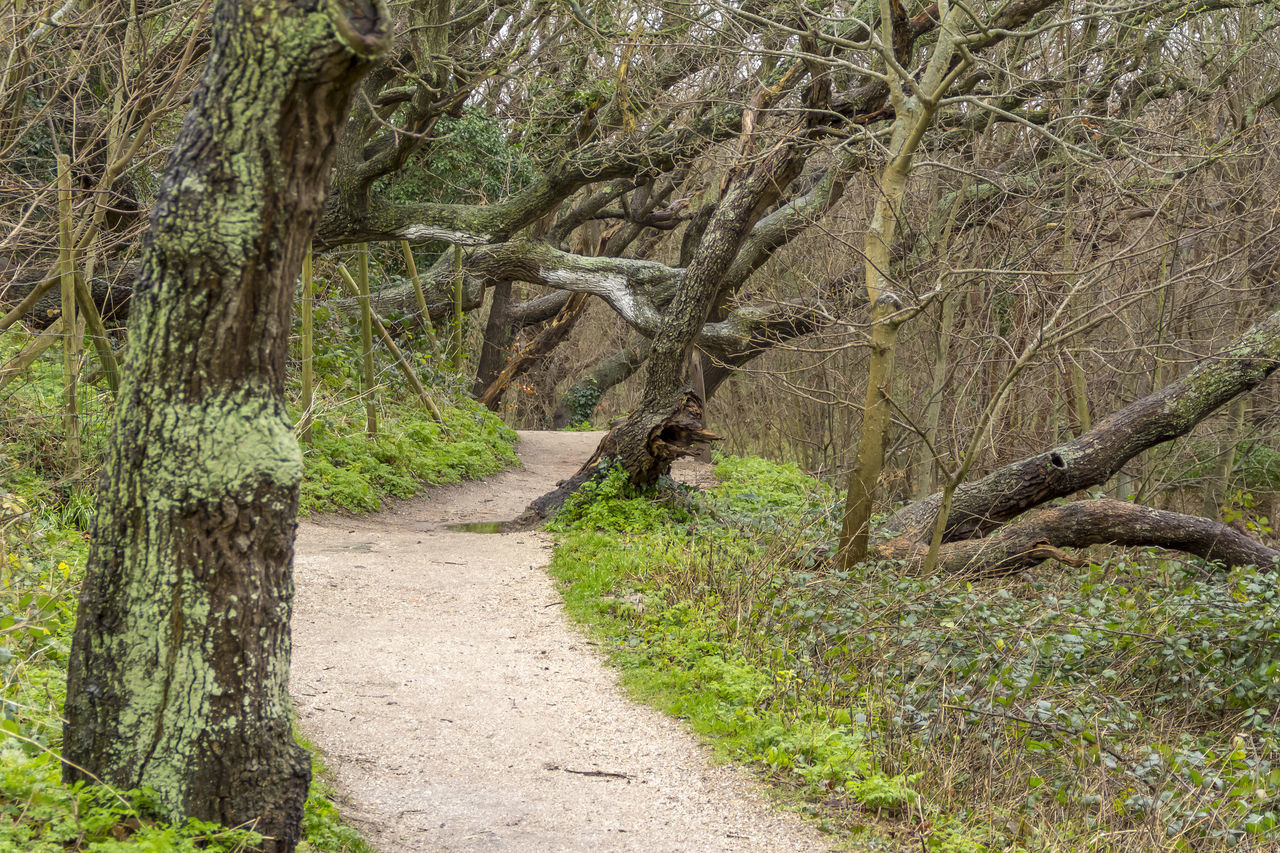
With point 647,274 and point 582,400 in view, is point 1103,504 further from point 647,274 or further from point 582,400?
point 582,400

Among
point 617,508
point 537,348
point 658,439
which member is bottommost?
point 617,508

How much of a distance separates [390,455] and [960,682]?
8054 millimetres

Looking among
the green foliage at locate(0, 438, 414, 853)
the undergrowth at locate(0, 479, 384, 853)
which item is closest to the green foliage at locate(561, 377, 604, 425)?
the green foliage at locate(0, 438, 414, 853)

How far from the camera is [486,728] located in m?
5.11

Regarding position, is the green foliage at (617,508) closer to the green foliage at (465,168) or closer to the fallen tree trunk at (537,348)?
the green foliage at (465,168)

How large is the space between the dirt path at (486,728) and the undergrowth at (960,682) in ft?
0.99

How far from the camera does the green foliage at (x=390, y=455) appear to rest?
10461 millimetres

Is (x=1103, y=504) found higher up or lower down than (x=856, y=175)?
lower down

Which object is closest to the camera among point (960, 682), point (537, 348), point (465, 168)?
point (960, 682)

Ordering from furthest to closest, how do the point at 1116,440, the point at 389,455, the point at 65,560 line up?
1. the point at 389,455
2. the point at 1116,440
3. the point at 65,560

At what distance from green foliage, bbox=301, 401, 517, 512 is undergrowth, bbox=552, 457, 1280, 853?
2997 millimetres

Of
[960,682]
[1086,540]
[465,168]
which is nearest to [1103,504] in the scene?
[1086,540]

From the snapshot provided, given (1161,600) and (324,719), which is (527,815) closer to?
(324,719)

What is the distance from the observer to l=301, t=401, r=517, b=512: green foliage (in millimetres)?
10461
